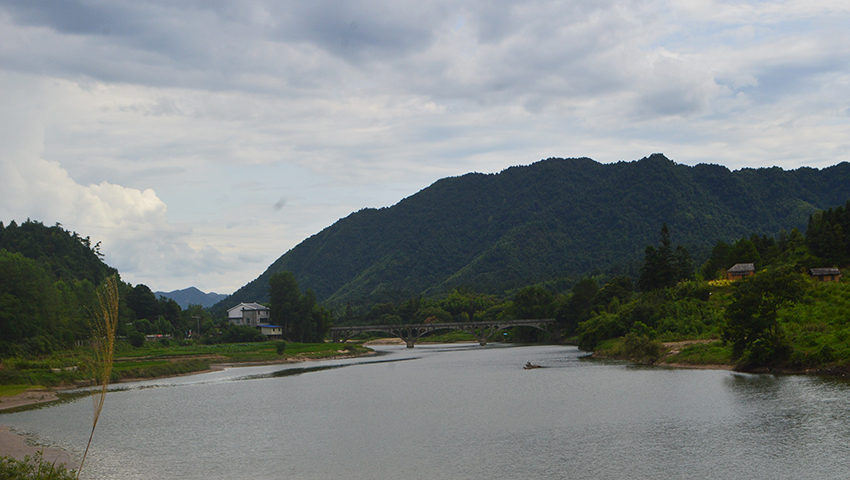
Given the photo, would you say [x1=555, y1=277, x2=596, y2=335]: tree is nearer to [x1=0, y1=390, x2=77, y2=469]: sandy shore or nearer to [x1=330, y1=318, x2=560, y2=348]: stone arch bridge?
[x1=330, y1=318, x2=560, y2=348]: stone arch bridge

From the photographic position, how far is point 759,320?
57312mm

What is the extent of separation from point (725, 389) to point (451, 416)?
2118 cm

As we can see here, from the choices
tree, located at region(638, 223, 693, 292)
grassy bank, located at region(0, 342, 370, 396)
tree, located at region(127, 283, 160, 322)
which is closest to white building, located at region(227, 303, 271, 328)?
tree, located at region(127, 283, 160, 322)

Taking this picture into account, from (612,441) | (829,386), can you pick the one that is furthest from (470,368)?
(612,441)

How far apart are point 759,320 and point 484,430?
31327 mm

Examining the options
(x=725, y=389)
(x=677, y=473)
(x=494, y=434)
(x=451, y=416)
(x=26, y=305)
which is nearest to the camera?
(x=677, y=473)

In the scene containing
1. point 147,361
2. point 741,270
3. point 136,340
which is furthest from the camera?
point 136,340

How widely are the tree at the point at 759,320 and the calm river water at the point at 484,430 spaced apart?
312cm

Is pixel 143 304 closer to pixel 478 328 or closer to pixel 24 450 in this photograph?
pixel 478 328

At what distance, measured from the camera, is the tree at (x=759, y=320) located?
187 feet

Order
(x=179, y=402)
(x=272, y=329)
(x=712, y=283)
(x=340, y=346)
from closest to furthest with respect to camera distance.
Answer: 1. (x=179, y=402)
2. (x=712, y=283)
3. (x=340, y=346)
4. (x=272, y=329)

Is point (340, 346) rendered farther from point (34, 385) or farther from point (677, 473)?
point (677, 473)

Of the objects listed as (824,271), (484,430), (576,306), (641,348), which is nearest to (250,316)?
(576,306)

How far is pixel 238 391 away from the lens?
219ft
